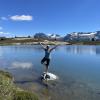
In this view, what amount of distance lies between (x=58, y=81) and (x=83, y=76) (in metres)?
3.36

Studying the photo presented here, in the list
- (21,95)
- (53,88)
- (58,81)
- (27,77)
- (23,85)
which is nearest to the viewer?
(21,95)

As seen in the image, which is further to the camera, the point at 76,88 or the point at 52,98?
the point at 76,88

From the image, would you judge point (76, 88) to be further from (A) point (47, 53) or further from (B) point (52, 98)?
(A) point (47, 53)

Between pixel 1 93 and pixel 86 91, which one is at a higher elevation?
pixel 1 93

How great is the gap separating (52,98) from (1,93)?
243 inches

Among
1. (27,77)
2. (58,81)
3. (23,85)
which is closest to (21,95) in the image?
(23,85)

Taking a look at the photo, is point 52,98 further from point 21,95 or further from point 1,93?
point 1,93

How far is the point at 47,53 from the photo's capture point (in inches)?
827

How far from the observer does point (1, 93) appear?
29.5 feet

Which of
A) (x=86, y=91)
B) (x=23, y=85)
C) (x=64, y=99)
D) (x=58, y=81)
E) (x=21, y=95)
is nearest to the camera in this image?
(x=21, y=95)

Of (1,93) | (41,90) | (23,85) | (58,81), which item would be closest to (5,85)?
(1,93)

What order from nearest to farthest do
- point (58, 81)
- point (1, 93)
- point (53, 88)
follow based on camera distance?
point (1, 93) < point (53, 88) < point (58, 81)

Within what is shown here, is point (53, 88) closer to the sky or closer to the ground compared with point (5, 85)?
closer to the ground

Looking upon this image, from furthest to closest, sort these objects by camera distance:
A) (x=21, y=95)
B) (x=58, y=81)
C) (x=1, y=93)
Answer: (x=58, y=81) → (x=21, y=95) → (x=1, y=93)
